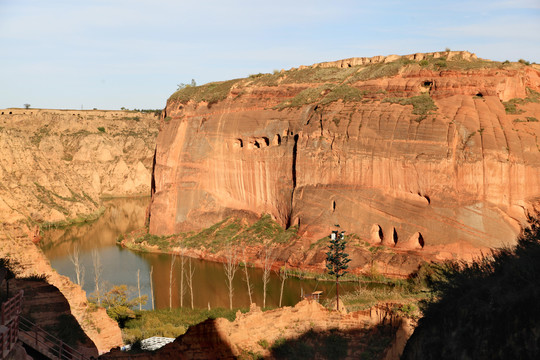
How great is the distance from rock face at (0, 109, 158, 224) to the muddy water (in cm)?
861

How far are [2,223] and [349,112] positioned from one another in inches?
1385

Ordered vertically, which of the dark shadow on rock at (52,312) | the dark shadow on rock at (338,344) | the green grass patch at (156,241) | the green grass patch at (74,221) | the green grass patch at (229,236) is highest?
the dark shadow on rock at (52,312)

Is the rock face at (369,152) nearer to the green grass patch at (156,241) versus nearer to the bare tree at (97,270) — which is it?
the green grass patch at (156,241)

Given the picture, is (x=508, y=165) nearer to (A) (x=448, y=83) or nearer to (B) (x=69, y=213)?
(A) (x=448, y=83)

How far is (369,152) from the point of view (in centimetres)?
4844

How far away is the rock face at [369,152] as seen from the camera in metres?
43.3

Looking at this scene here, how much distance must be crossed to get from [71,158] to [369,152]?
84.9 metres

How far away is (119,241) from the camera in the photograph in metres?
67.8

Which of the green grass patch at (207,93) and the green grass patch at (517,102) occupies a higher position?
the green grass patch at (207,93)

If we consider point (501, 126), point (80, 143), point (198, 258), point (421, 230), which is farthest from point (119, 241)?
point (80, 143)

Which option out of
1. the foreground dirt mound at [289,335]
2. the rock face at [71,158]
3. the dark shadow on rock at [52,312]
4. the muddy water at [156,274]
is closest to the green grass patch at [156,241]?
the muddy water at [156,274]

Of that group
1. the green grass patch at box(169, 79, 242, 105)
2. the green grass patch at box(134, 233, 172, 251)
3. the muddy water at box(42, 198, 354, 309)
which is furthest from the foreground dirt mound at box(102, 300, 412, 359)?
the green grass patch at box(169, 79, 242, 105)

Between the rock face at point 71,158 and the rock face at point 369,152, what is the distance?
23.8m

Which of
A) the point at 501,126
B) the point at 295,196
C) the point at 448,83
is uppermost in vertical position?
the point at 448,83
